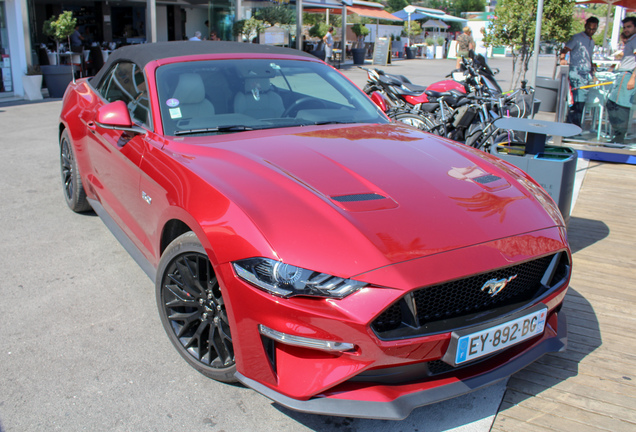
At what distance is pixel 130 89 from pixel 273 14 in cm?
1977

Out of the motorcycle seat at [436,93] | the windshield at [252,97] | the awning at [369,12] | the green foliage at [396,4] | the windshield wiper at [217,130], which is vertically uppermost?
the green foliage at [396,4]

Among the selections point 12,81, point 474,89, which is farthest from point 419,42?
point 474,89

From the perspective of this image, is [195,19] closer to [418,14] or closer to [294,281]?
[418,14]

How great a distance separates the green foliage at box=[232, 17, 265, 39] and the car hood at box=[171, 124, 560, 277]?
18639 millimetres

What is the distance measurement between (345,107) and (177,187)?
1.54 metres

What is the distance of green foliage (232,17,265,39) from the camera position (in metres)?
20.7

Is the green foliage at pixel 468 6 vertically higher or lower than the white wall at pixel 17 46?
higher

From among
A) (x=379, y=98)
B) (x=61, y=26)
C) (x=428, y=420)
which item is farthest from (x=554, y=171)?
(x=61, y=26)

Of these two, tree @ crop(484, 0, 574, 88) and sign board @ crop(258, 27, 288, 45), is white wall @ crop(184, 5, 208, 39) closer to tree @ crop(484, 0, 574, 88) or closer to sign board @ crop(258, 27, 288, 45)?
sign board @ crop(258, 27, 288, 45)

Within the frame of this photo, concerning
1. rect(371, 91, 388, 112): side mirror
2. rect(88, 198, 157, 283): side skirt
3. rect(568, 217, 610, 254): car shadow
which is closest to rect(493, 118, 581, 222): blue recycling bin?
rect(568, 217, 610, 254): car shadow

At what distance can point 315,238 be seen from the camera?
7.25 feet

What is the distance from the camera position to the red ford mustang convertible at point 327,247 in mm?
2100

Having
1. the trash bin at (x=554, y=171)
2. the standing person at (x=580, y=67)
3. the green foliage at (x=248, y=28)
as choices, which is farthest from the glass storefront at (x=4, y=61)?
the trash bin at (x=554, y=171)

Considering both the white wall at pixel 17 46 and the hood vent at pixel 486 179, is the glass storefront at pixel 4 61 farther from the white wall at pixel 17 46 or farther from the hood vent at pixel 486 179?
the hood vent at pixel 486 179
